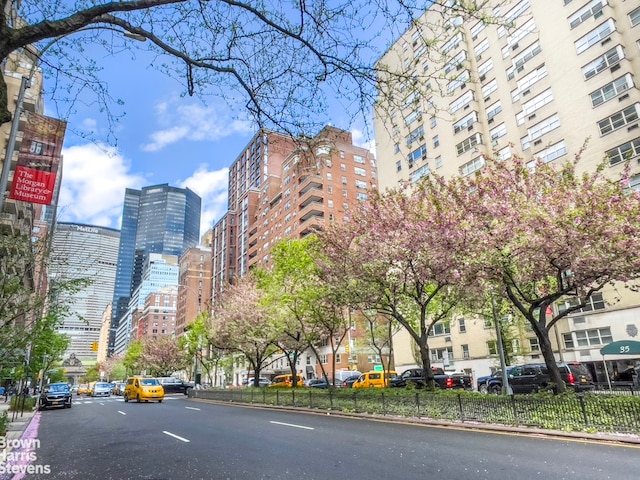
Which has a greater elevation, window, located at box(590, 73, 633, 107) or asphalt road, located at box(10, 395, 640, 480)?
window, located at box(590, 73, 633, 107)

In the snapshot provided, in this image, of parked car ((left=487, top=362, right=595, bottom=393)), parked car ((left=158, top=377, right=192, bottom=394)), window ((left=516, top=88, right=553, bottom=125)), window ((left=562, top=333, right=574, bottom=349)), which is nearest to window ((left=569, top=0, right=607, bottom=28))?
window ((left=516, top=88, right=553, bottom=125))

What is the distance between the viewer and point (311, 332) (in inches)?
1103

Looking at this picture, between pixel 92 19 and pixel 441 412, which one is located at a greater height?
pixel 92 19

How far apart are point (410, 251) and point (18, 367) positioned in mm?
19126

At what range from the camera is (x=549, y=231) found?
529 inches

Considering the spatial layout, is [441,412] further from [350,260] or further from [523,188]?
[523,188]

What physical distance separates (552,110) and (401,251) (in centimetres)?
2908

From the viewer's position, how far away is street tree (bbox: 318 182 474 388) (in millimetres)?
16312

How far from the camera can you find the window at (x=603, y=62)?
107 feet

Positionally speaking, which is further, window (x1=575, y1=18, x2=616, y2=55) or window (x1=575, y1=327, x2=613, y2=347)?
window (x1=575, y1=18, x2=616, y2=55)

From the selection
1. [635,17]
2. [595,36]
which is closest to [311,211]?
[595,36]

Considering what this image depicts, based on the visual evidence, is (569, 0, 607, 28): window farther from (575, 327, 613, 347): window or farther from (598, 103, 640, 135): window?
(575, 327, 613, 347): window

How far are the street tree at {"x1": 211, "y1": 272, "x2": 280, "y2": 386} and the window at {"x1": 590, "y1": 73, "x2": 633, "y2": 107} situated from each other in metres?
31.5

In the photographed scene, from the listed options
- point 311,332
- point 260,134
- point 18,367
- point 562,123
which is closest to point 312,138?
point 260,134
